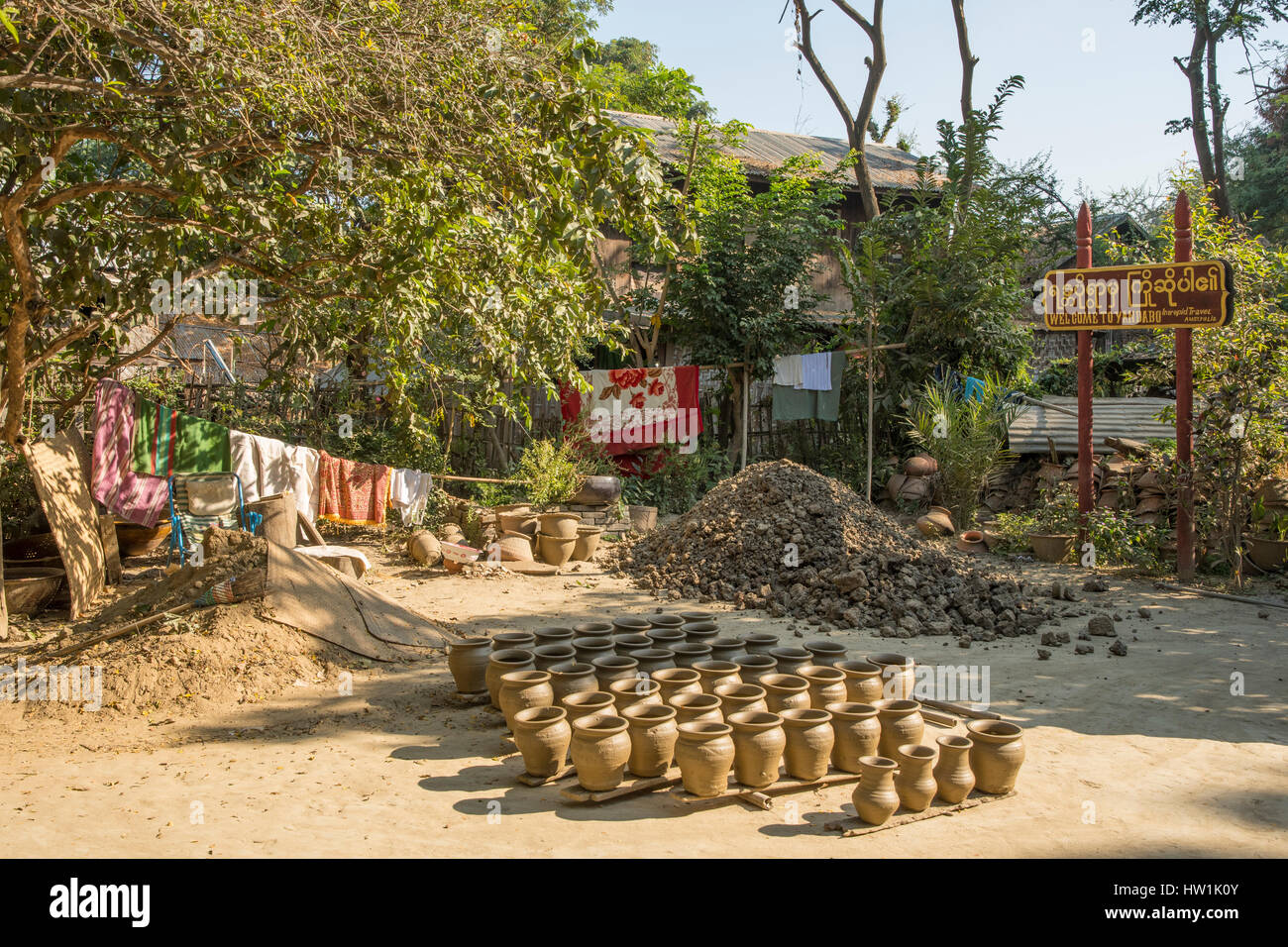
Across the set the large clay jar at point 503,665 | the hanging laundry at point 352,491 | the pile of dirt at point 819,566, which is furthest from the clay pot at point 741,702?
Answer: the hanging laundry at point 352,491

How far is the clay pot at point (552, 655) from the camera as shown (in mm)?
4809

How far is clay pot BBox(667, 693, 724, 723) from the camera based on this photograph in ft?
13.0

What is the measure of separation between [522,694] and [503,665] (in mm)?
480

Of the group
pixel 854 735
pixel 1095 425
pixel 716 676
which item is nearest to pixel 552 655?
pixel 716 676

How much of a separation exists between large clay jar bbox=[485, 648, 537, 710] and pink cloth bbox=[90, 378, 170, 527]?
4.95 meters

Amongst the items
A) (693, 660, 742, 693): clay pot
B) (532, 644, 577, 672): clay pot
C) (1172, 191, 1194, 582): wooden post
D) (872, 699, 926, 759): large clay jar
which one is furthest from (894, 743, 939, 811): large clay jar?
(1172, 191, 1194, 582): wooden post

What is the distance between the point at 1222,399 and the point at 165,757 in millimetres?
9198

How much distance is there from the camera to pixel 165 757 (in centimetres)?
422

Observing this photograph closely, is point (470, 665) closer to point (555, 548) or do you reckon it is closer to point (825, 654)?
point (825, 654)

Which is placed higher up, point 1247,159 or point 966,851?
point 1247,159

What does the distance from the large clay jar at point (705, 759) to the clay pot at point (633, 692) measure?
44 centimetres

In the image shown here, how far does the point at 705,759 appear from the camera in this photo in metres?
3.65
